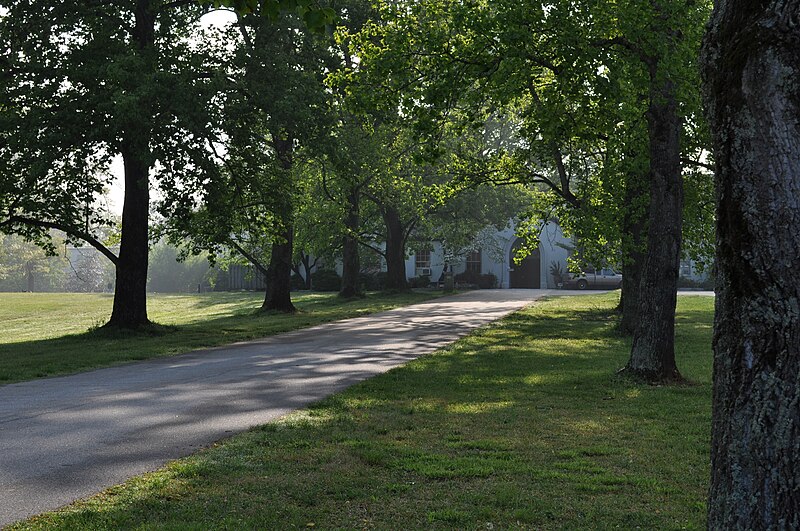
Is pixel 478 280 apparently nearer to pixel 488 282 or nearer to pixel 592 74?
pixel 488 282

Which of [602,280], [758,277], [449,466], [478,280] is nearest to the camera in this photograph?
[758,277]

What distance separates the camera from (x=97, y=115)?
67.8 feet

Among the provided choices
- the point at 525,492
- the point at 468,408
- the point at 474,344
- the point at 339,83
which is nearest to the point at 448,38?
the point at 339,83

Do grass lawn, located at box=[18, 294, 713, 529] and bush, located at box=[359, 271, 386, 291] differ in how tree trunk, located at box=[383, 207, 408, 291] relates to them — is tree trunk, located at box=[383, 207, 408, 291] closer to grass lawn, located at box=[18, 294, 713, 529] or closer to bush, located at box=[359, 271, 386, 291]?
bush, located at box=[359, 271, 386, 291]

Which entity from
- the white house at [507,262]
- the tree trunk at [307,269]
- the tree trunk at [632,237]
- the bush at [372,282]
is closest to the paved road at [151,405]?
the tree trunk at [632,237]

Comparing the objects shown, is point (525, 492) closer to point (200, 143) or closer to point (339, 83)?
point (339, 83)

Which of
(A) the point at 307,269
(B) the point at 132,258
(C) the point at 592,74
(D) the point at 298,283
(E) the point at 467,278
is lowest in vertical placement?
(D) the point at 298,283

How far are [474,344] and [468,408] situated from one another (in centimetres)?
890

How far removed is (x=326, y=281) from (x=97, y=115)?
131 feet

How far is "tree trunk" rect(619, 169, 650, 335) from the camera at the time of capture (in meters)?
19.9

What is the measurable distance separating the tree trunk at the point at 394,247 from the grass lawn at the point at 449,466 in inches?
1468

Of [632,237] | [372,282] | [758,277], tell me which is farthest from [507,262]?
[758,277]

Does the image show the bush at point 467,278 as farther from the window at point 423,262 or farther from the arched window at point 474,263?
the window at point 423,262

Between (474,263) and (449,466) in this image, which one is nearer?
(449,466)
